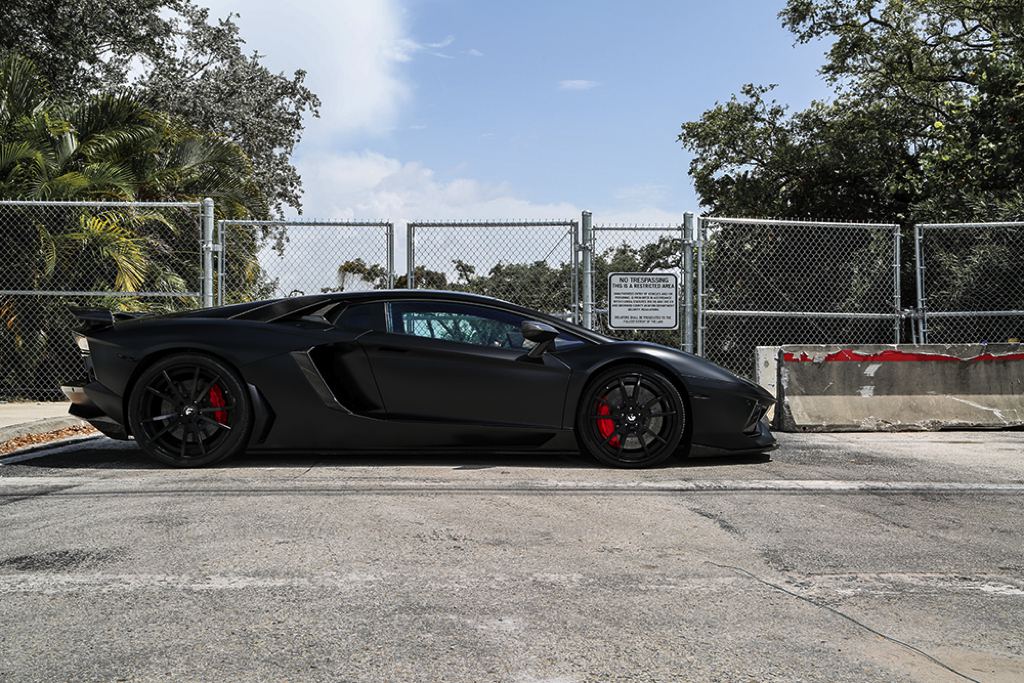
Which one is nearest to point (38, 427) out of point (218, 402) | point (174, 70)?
point (218, 402)

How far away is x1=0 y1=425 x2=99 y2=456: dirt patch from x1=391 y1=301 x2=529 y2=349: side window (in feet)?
10.6

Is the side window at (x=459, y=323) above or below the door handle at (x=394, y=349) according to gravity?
above

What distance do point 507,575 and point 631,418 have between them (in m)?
2.84

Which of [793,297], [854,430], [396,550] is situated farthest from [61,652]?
[793,297]

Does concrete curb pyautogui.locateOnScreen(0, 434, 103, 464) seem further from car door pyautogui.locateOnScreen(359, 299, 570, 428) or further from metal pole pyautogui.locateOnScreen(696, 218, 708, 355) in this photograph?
metal pole pyautogui.locateOnScreen(696, 218, 708, 355)

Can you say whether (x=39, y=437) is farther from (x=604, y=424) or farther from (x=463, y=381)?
(x=604, y=424)

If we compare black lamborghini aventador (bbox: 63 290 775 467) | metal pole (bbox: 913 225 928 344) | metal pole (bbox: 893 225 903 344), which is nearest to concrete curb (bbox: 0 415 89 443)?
black lamborghini aventador (bbox: 63 290 775 467)

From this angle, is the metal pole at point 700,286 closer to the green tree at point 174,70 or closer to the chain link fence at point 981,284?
the chain link fence at point 981,284

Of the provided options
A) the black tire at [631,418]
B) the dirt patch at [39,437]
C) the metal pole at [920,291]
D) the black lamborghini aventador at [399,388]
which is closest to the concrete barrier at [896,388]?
the metal pole at [920,291]

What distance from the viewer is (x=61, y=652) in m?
2.79

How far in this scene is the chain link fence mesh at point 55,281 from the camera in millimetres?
11258

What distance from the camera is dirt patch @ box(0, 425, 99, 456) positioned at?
24.5 ft

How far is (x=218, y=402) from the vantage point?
6.26 m

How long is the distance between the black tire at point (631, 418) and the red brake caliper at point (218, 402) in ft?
7.58
